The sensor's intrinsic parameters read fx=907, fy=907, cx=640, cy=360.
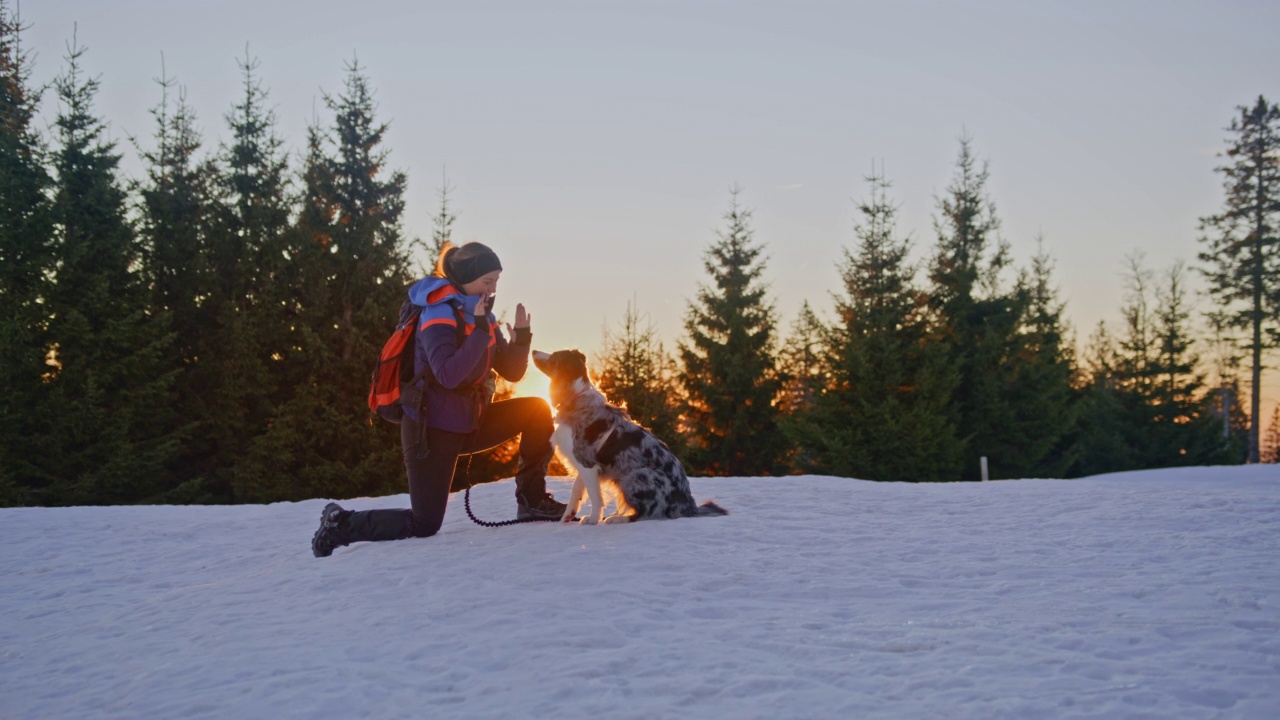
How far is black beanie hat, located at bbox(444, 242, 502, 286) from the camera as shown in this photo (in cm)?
575

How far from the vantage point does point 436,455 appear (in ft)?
19.1

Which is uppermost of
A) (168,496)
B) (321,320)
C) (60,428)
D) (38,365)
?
(321,320)

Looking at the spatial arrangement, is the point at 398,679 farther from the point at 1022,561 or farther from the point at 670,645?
the point at 1022,561

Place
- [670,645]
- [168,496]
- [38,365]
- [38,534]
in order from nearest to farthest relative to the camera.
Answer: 1. [670,645]
2. [38,534]
3. [38,365]
4. [168,496]

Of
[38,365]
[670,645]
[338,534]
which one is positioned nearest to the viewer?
[670,645]

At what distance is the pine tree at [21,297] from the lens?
15594 mm

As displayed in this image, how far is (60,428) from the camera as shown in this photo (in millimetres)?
16141

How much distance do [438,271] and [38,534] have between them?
163 inches

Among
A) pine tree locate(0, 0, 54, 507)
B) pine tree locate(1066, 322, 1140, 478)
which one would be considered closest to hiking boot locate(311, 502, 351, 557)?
pine tree locate(0, 0, 54, 507)

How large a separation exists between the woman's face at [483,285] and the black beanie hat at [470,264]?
0.8 inches

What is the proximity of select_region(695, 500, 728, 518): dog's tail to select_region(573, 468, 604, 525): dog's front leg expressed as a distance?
2.38 ft

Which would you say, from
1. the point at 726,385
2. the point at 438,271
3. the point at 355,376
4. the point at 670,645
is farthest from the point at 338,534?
the point at 726,385

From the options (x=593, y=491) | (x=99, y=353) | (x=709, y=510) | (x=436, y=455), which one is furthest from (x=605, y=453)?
(x=99, y=353)

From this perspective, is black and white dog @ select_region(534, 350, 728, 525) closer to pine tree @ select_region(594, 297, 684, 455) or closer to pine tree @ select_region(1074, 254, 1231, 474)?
pine tree @ select_region(594, 297, 684, 455)
